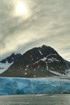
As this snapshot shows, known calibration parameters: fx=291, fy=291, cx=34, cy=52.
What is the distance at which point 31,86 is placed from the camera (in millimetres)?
126625

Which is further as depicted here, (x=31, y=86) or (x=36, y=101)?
(x=31, y=86)

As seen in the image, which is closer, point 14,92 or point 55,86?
point 14,92

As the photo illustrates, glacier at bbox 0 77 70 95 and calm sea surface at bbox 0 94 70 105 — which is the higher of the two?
glacier at bbox 0 77 70 95

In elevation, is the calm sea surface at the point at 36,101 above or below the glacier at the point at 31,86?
below

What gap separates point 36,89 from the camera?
129 metres

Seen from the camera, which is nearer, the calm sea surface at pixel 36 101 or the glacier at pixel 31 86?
the calm sea surface at pixel 36 101

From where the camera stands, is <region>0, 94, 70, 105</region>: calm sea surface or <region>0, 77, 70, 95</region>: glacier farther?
<region>0, 77, 70, 95</region>: glacier

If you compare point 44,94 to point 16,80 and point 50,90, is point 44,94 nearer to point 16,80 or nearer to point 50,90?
point 50,90

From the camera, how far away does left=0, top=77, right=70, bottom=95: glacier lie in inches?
4764

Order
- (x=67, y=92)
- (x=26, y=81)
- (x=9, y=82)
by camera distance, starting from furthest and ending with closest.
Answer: (x=67, y=92) < (x=26, y=81) < (x=9, y=82)

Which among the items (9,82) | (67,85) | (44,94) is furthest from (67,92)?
(9,82)

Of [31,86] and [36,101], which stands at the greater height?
[31,86]

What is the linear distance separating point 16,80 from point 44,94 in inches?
615

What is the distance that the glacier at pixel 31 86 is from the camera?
121 m
